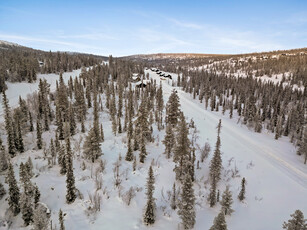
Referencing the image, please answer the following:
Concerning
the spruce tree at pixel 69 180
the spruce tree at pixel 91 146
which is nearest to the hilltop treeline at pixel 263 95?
the spruce tree at pixel 91 146

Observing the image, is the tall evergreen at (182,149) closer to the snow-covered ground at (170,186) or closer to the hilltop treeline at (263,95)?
the snow-covered ground at (170,186)

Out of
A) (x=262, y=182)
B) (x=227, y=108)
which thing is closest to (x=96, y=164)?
(x=262, y=182)

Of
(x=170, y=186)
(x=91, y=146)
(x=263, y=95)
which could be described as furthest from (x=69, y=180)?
(x=263, y=95)

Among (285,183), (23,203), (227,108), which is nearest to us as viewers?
(23,203)

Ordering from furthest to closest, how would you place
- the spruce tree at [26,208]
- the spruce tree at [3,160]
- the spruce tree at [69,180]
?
the spruce tree at [3,160] < the spruce tree at [69,180] < the spruce tree at [26,208]

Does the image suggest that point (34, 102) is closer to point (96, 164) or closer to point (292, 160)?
point (96, 164)

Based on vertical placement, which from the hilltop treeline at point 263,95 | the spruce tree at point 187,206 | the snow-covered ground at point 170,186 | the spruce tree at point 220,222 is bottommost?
the snow-covered ground at point 170,186

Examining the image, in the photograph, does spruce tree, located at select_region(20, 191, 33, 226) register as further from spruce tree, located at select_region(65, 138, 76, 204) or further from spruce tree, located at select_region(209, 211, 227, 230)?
spruce tree, located at select_region(209, 211, 227, 230)

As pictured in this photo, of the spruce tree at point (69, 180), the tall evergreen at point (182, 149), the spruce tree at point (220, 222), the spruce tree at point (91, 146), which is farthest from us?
the spruce tree at point (91, 146)
